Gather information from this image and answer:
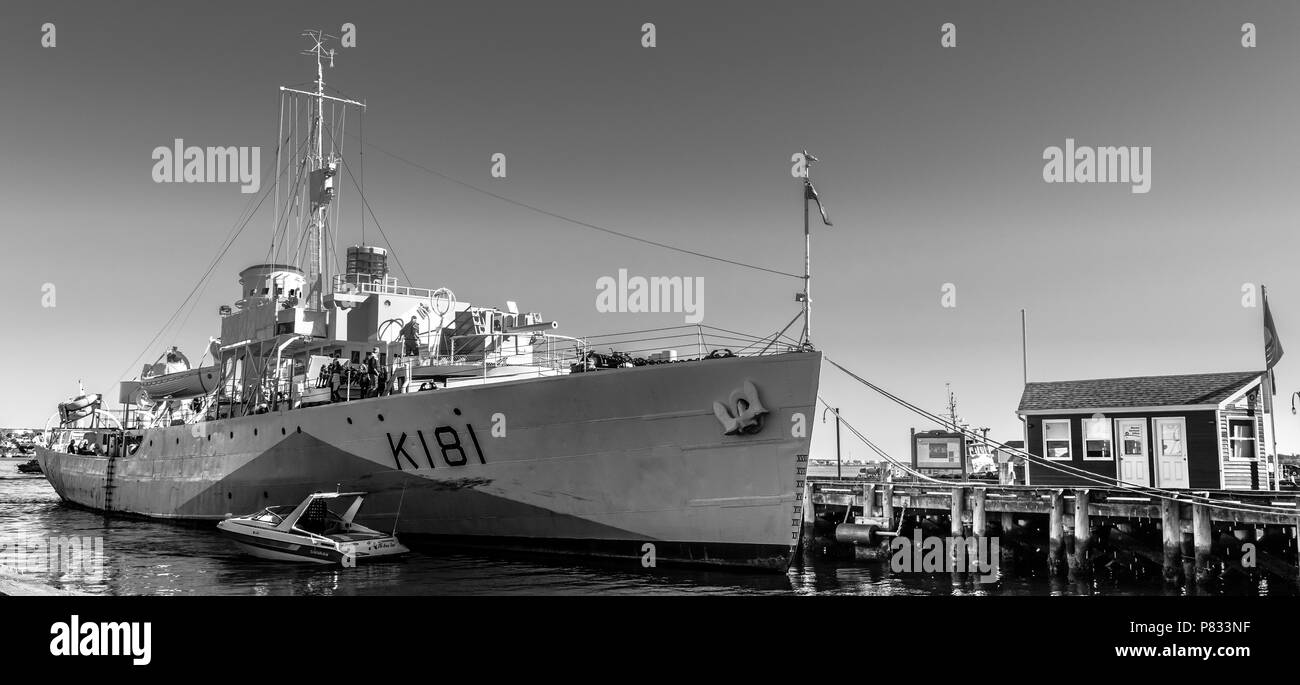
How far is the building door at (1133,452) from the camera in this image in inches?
855

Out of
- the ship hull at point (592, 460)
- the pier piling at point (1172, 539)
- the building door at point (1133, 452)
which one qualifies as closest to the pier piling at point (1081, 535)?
the pier piling at point (1172, 539)

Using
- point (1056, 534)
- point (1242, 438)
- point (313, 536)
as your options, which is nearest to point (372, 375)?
point (313, 536)

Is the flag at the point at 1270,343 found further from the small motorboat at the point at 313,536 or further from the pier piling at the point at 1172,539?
the small motorboat at the point at 313,536

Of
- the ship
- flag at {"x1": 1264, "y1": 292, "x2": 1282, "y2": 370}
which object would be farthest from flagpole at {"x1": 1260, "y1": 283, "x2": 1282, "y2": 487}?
the ship

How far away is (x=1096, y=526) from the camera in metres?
18.3

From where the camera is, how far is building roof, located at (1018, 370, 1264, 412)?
2144 cm

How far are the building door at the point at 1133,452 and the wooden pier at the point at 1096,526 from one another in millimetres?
2741

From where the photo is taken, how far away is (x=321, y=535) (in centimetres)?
1673

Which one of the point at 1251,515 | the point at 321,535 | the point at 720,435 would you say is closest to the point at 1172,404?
the point at 1251,515

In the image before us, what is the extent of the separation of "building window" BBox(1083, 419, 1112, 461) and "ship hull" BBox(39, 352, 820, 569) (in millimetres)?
12182

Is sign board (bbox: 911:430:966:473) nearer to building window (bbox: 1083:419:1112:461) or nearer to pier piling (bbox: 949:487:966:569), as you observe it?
building window (bbox: 1083:419:1112:461)

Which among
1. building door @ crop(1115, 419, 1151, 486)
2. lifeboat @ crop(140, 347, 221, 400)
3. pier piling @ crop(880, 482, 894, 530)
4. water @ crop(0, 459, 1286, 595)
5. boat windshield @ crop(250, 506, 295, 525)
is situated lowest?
water @ crop(0, 459, 1286, 595)

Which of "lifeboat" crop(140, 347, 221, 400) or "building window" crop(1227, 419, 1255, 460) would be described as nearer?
"building window" crop(1227, 419, 1255, 460)
